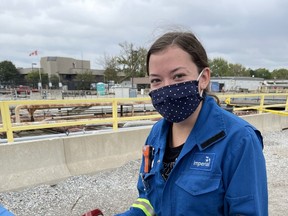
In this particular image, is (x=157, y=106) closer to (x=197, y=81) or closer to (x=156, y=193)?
(x=197, y=81)

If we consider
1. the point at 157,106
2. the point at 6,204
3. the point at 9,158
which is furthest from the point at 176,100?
the point at 9,158

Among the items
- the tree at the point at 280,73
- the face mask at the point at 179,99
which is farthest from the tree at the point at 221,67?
the face mask at the point at 179,99

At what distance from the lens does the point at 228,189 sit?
1273 millimetres

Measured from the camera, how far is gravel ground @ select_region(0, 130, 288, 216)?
3750mm

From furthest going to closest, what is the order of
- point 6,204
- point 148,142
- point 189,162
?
point 6,204 < point 148,142 < point 189,162

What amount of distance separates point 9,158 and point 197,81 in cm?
391

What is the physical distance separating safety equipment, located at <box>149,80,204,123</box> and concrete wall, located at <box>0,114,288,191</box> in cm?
367

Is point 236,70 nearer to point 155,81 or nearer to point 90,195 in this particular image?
point 90,195

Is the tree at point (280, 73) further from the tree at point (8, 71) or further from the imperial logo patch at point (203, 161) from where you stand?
the imperial logo patch at point (203, 161)

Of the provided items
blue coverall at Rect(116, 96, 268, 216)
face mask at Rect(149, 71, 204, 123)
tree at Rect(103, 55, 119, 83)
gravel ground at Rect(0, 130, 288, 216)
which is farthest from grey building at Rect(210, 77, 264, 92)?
blue coverall at Rect(116, 96, 268, 216)

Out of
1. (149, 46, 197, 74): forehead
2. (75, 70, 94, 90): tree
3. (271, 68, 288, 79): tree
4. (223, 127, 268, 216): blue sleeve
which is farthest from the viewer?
(271, 68, 288, 79): tree

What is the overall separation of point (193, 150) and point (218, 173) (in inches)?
6.8

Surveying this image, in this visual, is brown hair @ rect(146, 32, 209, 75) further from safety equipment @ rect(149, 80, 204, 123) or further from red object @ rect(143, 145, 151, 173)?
red object @ rect(143, 145, 151, 173)

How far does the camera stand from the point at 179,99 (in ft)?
5.08
